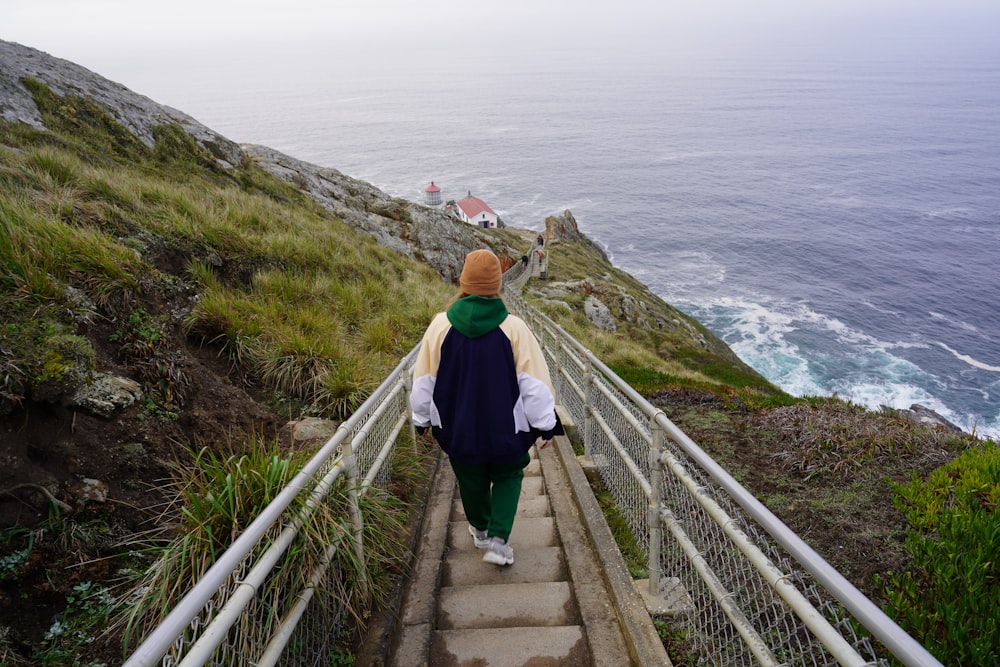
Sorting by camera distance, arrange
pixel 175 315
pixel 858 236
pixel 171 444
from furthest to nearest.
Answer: pixel 858 236
pixel 175 315
pixel 171 444

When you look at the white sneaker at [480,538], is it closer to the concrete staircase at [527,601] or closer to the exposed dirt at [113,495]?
the concrete staircase at [527,601]

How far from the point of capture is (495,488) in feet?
11.3

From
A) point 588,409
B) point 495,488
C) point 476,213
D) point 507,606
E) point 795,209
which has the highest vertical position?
point 495,488

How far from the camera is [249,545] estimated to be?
182cm

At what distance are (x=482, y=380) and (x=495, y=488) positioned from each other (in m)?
0.84

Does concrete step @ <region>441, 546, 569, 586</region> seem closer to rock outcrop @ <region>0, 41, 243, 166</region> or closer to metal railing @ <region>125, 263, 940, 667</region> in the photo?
metal railing @ <region>125, 263, 940, 667</region>

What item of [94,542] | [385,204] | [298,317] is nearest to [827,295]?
[385,204]

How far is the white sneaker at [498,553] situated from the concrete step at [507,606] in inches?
6.4

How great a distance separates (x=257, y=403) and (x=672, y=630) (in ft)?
12.4

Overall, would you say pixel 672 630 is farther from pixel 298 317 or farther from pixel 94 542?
pixel 298 317

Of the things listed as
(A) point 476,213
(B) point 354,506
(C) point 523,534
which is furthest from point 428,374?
(A) point 476,213

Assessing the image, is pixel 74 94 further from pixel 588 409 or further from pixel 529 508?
pixel 529 508

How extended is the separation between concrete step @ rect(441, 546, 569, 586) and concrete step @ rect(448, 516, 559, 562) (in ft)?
0.32

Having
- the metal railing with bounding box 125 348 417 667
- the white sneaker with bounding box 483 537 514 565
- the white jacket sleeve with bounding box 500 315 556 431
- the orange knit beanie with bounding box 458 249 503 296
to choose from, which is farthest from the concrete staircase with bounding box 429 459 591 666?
the orange knit beanie with bounding box 458 249 503 296
